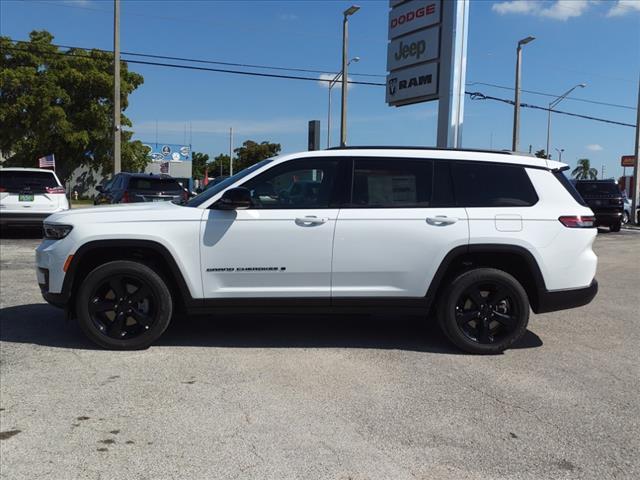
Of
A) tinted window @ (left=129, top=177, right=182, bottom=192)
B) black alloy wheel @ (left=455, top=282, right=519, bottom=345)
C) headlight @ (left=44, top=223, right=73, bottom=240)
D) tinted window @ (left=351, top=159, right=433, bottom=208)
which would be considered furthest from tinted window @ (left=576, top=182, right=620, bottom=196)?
headlight @ (left=44, top=223, right=73, bottom=240)

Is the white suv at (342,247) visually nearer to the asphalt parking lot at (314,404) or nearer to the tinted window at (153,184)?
the asphalt parking lot at (314,404)

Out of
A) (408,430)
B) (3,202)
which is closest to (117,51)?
(3,202)

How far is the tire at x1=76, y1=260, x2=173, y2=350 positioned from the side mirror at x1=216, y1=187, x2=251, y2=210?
2.89ft

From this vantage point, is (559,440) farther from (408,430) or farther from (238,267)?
(238,267)

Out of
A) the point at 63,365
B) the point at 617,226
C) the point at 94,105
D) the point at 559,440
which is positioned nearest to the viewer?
the point at 559,440

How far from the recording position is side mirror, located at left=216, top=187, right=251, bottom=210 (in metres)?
5.07

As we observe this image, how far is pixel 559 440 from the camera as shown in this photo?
360 centimetres

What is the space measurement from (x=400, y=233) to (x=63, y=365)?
3045mm

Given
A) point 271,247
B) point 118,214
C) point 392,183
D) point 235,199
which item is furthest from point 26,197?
point 392,183

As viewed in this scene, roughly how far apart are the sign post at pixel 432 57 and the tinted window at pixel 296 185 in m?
7.01

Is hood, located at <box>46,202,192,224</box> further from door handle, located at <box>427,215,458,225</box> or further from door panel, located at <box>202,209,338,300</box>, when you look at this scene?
door handle, located at <box>427,215,458,225</box>

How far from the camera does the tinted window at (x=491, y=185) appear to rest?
5.37 metres

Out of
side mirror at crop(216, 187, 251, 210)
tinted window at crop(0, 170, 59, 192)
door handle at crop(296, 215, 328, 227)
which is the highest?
tinted window at crop(0, 170, 59, 192)

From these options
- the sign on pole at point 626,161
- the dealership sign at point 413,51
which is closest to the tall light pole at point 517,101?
the sign on pole at point 626,161
